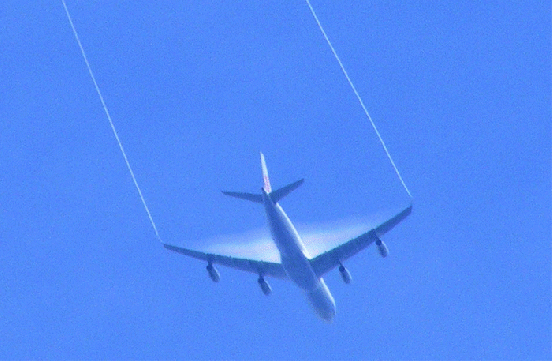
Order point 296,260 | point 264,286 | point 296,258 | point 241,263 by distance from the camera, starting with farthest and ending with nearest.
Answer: point 241,263, point 264,286, point 296,260, point 296,258

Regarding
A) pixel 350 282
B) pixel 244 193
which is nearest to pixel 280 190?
pixel 244 193

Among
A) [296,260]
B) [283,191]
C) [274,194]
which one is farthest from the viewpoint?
[296,260]

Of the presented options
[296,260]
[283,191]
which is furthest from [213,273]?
[283,191]

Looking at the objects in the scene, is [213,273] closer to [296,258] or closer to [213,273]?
[213,273]

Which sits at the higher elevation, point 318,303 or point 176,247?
point 176,247

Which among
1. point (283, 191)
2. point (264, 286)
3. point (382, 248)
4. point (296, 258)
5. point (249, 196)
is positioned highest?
point (249, 196)

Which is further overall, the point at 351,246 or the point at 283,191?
the point at 351,246

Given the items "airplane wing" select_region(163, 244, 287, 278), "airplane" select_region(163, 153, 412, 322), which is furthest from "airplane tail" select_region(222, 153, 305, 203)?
"airplane wing" select_region(163, 244, 287, 278)

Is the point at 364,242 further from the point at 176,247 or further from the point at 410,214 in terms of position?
the point at 176,247
